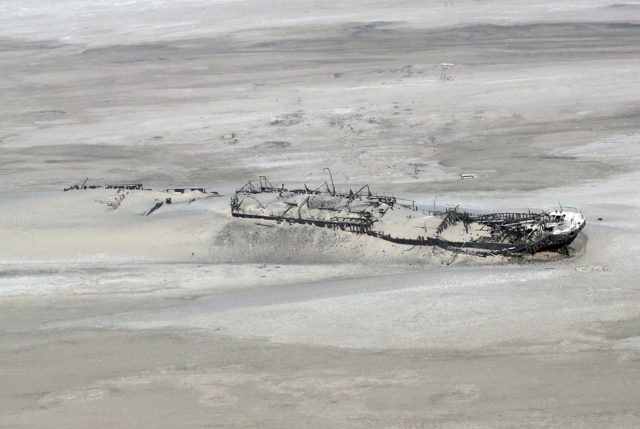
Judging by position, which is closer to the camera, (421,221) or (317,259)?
(317,259)

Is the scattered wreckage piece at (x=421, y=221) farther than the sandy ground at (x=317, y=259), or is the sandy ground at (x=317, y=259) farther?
the scattered wreckage piece at (x=421, y=221)

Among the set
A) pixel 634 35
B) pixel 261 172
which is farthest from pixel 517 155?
pixel 634 35

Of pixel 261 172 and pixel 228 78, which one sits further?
pixel 228 78

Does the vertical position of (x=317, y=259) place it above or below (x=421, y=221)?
below

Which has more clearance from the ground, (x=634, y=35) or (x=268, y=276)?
(x=634, y=35)

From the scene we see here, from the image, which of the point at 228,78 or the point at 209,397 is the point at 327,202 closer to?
the point at 209,397
